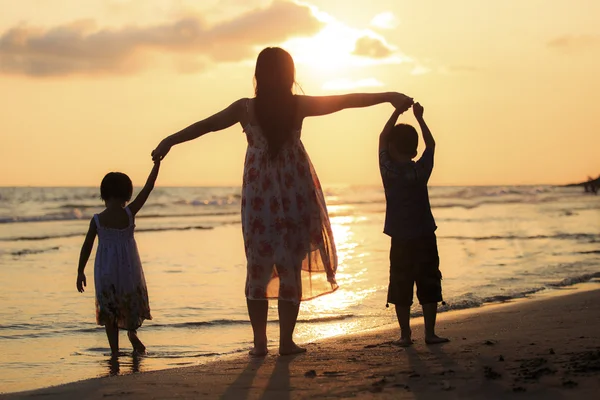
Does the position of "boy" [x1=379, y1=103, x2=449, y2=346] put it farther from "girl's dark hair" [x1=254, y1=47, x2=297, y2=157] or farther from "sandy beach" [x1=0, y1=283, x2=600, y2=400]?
"girl's dark hair" [x1=254, y1=47, x2=297, y2=157]

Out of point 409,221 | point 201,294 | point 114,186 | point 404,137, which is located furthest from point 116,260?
point 201,294

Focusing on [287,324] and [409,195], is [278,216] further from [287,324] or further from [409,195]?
[409,195]

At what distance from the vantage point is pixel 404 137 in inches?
220

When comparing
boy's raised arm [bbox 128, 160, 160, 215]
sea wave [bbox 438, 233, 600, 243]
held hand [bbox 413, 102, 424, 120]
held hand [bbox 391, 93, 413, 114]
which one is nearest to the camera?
held hand [bbox 391, 93, 413, 114]

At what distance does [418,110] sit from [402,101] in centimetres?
18

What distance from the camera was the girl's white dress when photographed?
6.25 meters

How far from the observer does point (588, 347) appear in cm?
487

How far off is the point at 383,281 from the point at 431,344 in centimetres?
543

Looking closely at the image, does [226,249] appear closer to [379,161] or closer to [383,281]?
[383,281]

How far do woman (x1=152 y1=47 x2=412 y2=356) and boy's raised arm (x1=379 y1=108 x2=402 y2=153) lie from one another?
9 centimetres

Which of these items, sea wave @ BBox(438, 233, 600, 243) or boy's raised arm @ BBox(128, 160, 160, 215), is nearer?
boy's raised arm @ BBox(128, 160, 160, 215)

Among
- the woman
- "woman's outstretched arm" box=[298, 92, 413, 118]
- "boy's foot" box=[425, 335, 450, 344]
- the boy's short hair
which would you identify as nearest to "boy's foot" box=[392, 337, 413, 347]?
"boy's foot" box=[425, 335, 450, 344]

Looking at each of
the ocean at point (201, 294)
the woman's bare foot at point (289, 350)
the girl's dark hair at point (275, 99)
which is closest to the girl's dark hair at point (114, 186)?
the ocean at point (201, 294)

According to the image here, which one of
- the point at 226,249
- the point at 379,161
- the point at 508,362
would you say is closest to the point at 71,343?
the point at 379,161
